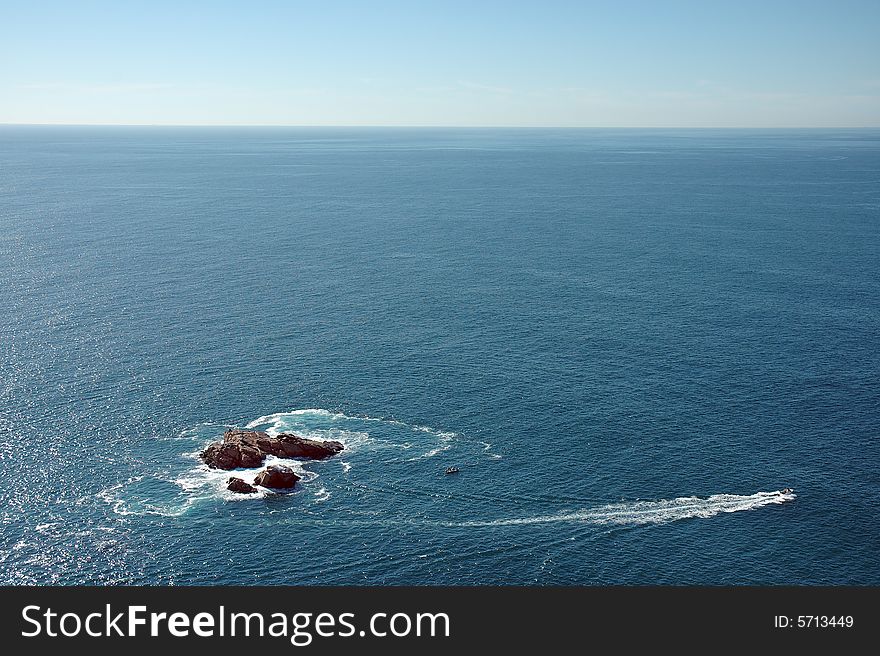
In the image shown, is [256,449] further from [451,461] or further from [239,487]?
[451,461]

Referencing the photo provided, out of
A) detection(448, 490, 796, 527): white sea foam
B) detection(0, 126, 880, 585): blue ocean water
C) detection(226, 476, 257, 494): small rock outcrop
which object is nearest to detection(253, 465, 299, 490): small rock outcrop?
detection(226, 476, 257, 494): small rock outcrop

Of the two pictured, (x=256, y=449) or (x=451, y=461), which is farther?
(x=451, y=461)

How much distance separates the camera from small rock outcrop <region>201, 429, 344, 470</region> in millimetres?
139750

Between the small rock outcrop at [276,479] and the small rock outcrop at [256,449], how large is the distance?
17.5 ft

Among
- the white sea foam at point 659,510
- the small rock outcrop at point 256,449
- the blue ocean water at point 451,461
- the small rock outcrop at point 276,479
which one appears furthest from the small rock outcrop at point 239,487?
the white sea foam at point 659,510

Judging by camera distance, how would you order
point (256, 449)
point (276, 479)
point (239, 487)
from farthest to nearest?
point (256, 449) < point (276, 479) < point (239, 487)

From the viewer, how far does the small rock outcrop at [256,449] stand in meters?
140

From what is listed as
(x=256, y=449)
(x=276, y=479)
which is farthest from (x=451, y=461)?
(x=256, y=449)

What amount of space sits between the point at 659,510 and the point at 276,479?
203 ft

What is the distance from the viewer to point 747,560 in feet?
383

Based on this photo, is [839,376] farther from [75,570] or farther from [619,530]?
[75,570]

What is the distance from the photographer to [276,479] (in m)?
135

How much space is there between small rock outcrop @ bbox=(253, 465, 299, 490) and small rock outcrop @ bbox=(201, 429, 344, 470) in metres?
5.33

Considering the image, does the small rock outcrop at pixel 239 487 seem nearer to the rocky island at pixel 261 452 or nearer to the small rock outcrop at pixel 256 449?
the rocky island at pixel 261 452
